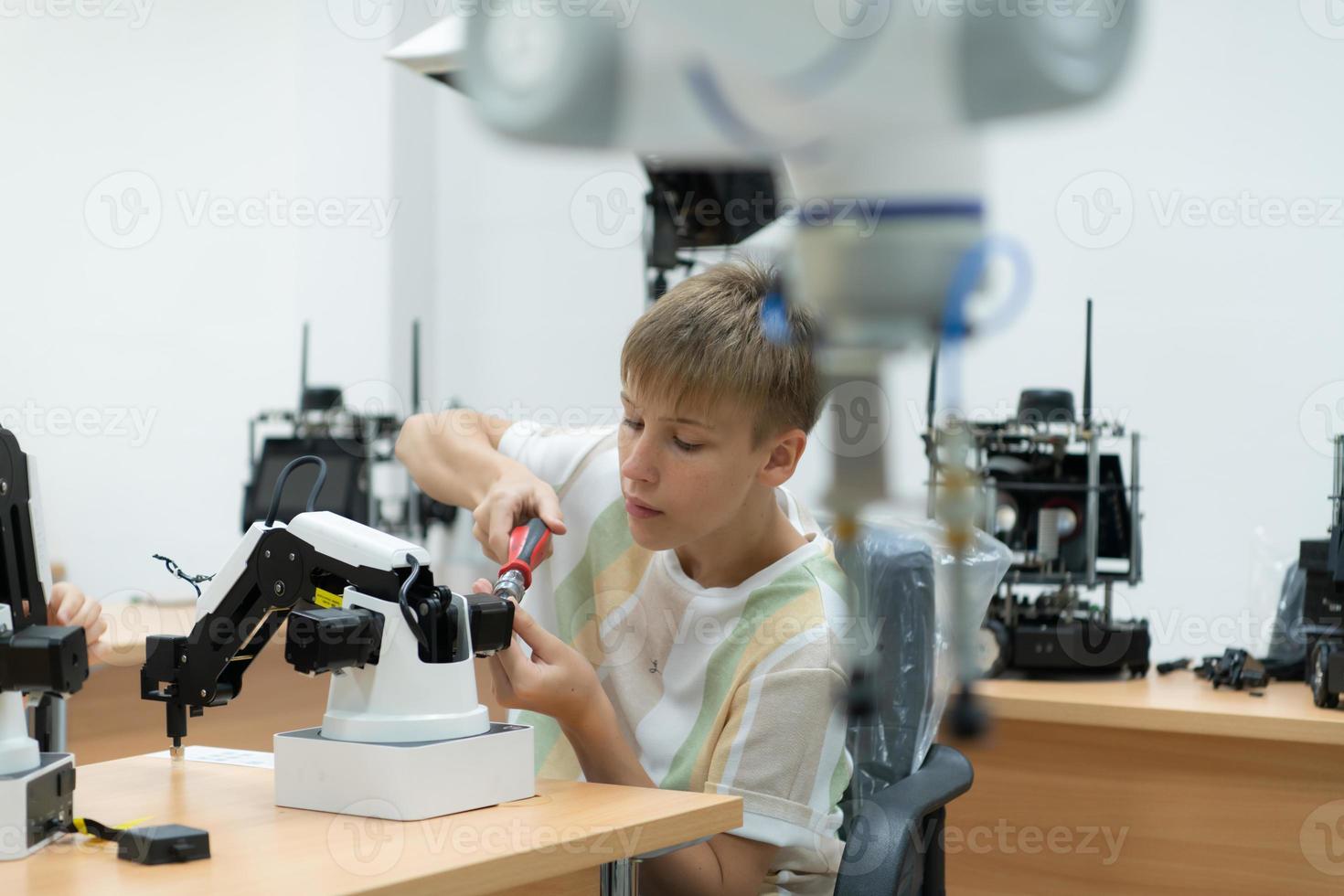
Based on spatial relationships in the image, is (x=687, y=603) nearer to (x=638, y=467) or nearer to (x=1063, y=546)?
(x=638, y=467)

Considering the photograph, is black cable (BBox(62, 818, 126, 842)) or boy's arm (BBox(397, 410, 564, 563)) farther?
boy's arm (BBox(397, 410, 564, 563))

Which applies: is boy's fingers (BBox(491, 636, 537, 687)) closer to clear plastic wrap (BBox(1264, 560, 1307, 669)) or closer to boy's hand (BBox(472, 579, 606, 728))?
boy's hand (BBox(472, 579, 606, 728))

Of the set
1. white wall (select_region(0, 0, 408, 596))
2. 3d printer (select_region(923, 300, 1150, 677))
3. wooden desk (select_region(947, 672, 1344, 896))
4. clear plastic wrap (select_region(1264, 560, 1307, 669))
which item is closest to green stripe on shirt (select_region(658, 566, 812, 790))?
wooden desk (select_region(947, 672, 1344, 896))

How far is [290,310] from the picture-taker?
3.61 m

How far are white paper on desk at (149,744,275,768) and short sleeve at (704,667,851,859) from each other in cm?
43

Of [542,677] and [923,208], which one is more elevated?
[923,208]

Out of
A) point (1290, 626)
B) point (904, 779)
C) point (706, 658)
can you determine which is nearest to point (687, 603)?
point (706, 658)

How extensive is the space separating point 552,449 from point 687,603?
11.8 inches

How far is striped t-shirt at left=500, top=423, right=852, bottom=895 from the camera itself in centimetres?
114

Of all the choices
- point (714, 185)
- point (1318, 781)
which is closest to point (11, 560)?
point (714, 185)

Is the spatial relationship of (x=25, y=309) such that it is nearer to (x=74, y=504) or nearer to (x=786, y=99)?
(x=74, y=504)

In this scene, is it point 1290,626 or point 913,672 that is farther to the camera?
point 1290,626

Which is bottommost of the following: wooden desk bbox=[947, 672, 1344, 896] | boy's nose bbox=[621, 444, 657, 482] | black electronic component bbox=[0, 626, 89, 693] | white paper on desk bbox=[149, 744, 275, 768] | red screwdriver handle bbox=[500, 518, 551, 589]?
wooden desk bbox=[947, 672, 1344, 896]

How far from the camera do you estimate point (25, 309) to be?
3.27 metres
